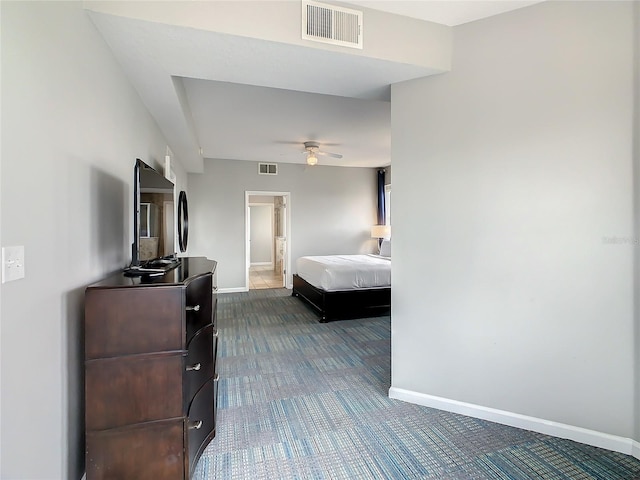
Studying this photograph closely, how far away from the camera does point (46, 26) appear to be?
1289mm

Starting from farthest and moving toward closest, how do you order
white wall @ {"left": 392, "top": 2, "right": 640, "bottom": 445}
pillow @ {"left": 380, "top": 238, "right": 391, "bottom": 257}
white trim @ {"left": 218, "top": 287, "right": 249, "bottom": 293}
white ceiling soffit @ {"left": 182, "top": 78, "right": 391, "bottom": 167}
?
white trim @ {"left": 218, "top": 287, "right": 249, "bottom": 293} < pillow @ {"left": 380, "top": 238, "right": 391, "bottom": 257} < white ceiling soffit @ {"left": 182, "top": 78, "right": 391, "bottom": 167} < white wall @ {"left": 392, "top": 2, "right": 640, "bottom": 445}

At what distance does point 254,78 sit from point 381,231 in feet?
16.5

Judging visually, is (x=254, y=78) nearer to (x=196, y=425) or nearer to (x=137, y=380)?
(x=137, y=380)

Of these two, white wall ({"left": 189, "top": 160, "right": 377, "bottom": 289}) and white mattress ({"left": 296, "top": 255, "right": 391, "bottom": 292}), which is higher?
white wall ({"left": 189, "top": 160, "right": 377, "bottom": 289})

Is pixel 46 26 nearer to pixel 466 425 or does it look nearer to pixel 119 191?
pixel 119 191

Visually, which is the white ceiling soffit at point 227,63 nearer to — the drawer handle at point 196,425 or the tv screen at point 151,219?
the tv screen at point 151,219

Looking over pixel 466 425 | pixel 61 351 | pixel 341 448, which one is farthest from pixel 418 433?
pixel 61 351

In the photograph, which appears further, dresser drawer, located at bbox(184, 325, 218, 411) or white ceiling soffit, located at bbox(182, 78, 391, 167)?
white ceiling soffit, located at bbox(182, 78, 391, 167)

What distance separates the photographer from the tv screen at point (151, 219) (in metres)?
1.79

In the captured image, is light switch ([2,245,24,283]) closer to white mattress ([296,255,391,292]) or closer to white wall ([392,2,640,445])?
white wall ([392,2,640,445])

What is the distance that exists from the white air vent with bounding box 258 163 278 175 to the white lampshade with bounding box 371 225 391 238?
7.76 ft

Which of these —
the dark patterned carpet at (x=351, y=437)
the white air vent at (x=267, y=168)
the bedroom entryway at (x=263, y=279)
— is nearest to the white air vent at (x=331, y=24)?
the dark patterned carpet at (x=351, y=437)

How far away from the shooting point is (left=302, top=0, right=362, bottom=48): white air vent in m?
1.94

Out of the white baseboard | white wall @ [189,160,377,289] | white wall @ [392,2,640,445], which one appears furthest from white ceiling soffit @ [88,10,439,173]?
white wall @ [189,160,377,289]
